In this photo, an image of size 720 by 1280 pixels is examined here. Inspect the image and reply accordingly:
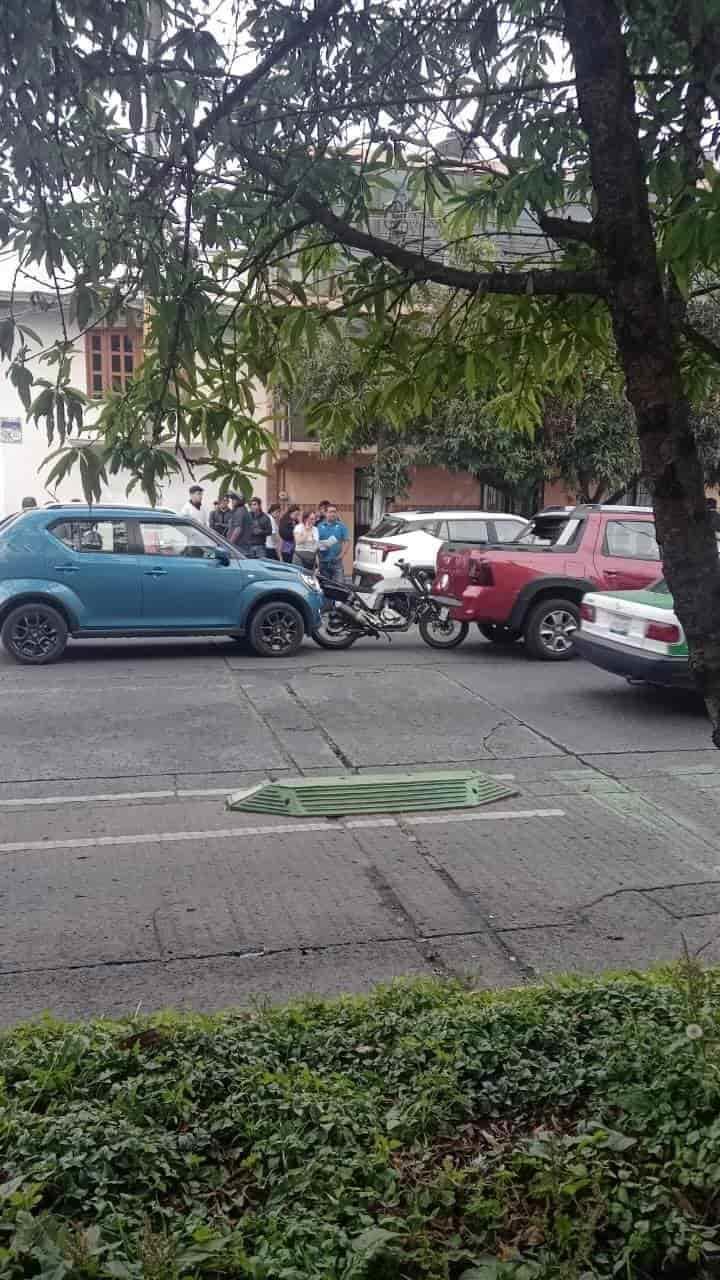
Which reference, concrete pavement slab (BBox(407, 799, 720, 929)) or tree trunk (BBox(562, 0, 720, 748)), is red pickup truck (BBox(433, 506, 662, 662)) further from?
tree trunk (BBox(562, 0, 720, 748))

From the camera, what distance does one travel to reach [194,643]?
14336mm

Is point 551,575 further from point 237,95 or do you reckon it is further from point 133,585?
point 237,95

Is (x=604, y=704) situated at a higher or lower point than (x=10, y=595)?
lower

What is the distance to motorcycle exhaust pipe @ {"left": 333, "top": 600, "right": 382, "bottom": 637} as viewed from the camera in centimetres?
1399

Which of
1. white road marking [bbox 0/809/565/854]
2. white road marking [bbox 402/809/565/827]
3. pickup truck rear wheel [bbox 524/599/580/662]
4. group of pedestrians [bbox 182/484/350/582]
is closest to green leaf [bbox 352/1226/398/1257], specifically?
white road marking [bbox 0/809/565/854]

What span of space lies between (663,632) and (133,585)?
615cm

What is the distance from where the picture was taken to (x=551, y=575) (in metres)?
13.3

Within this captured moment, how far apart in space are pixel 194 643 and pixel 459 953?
31.9ft

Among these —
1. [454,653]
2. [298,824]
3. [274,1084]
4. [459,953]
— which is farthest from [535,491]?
[274,1084]

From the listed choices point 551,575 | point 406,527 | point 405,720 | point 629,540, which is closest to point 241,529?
point 406,527

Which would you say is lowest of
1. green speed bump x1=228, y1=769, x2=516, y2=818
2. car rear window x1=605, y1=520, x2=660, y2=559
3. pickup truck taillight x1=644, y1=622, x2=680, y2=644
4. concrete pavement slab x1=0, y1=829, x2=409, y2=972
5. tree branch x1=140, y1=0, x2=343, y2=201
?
concrete pavement slab x1=0, y1=829, x2=409, y2=972

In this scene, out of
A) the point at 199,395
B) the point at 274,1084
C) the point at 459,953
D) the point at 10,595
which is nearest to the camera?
the point at 274,1084

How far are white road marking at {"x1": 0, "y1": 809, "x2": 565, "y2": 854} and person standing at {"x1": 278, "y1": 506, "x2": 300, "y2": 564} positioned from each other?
43.8 feet

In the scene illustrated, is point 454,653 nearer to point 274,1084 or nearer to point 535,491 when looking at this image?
point 274,1084
